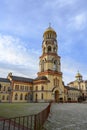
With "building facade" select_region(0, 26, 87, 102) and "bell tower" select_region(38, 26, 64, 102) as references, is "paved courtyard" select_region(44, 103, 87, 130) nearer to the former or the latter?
"building facade" select_region(0, 26, 87, 102)

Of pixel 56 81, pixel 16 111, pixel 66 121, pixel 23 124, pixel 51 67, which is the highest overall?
pixel 51 67

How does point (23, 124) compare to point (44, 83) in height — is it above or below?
below

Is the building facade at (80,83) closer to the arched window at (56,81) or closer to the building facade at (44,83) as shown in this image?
the building facade at (44,83)

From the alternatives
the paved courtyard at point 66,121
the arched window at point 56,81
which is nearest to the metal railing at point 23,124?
the paved courtyard at point 66,121

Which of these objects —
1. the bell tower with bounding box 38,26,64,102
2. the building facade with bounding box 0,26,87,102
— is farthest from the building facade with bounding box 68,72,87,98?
the bell tower with bounding box 38,26,64,102

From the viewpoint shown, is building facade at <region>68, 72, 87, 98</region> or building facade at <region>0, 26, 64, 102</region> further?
building facade at <region>68, 72, 87, 98</region>

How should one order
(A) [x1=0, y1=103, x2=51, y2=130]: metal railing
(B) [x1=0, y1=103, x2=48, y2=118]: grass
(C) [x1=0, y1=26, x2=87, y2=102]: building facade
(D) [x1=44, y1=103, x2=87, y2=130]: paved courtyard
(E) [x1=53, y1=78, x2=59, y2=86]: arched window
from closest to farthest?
(A) [x1=0, y1=103, x2=51, y2=130]: metal railing
(D) [x1=44, y1=103, x2=87, y2=130]: paved courtyard
(B) [x1=0, y1=103, x2=48, y2=118]: grass
(C) [x1=0, y1=26, x2=87, y2=102]: building facade
(E) [x1=53, y1=78, x2=59, y2=86]: arched window

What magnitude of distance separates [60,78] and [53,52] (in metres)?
11.9

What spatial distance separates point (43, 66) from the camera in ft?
232

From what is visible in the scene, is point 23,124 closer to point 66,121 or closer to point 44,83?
point 66,121

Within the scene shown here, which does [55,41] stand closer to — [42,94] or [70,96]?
[42,94]

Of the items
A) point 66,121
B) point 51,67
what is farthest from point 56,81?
point 66,121

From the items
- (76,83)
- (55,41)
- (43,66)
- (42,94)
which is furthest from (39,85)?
(76,83)

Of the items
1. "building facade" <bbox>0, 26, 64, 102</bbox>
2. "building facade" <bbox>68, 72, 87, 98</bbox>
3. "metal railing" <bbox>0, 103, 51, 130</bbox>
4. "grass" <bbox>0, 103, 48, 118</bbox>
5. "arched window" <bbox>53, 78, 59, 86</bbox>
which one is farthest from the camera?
"building facade" <bbox>68, 72, 87, 98</bbox>
